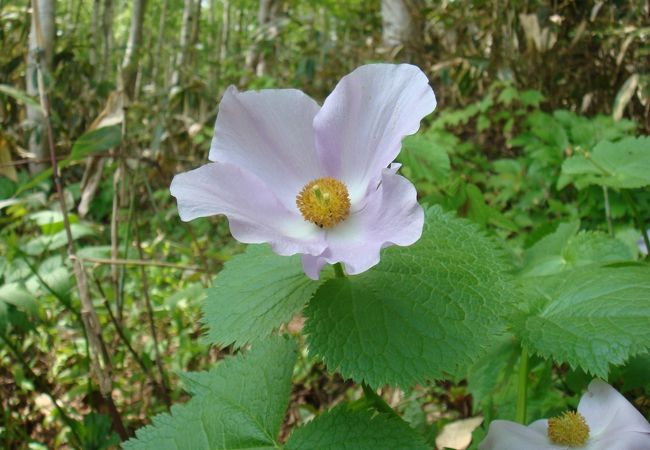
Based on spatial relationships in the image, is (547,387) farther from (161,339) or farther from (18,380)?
(161,339)

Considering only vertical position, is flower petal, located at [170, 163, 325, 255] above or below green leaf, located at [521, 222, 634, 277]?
above

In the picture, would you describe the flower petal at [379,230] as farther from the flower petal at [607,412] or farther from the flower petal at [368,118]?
the flower petal at [607,412]

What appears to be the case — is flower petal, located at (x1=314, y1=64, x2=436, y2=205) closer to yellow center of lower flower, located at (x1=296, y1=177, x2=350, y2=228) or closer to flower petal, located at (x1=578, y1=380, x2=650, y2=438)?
yellow center of lower flower, located at (x1=296, y1=177, x2=350, y2=228)

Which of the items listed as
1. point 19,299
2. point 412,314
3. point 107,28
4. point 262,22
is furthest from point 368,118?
point 262,22

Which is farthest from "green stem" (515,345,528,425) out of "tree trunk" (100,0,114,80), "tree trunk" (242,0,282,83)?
"tree trunk" (242,0,282,83)

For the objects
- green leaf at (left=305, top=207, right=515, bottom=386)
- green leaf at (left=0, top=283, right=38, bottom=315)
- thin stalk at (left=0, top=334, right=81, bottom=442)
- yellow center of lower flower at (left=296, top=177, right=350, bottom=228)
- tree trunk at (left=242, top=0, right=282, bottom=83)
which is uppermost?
yellow center of lower flower at (left=296, top=177, right=350, bottom=228)

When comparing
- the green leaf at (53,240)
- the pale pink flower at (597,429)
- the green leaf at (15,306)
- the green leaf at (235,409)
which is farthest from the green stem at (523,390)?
the green leaf at (53,240)
